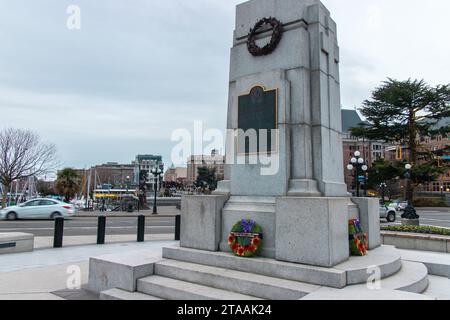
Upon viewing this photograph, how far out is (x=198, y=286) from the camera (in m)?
5.25

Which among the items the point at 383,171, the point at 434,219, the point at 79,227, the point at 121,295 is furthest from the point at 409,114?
the point at 121,295

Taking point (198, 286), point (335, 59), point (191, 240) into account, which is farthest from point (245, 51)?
point (198, 286)

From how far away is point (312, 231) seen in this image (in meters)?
5.13

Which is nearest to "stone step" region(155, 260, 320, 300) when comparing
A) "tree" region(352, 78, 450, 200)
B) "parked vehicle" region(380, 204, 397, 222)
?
"parked vehicle" region(380, 204, 397, 222)

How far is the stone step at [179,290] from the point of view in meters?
4.81

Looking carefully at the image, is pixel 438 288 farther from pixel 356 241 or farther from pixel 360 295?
pixel 360 295

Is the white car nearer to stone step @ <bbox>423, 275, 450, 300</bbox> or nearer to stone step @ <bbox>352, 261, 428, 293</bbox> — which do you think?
stone step @ <bbox>352, 261, 428, 293</bbox>

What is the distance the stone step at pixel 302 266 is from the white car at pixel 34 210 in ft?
63.0

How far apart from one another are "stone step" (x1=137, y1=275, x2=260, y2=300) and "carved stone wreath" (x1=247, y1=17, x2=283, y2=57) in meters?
5.06

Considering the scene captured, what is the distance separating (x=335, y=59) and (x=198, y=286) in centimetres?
605

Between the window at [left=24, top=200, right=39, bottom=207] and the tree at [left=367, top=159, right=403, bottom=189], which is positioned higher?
the tree at [left=367, top=159, right=403, bottom=189]

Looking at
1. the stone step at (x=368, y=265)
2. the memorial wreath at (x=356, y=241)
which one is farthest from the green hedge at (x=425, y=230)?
the memorial wreath at (x=356, y=241)

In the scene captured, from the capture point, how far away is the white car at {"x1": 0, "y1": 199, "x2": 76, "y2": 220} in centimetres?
2142

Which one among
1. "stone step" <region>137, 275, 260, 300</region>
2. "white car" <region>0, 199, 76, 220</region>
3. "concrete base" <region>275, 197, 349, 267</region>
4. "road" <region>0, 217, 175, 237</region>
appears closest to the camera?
"stone step" <region>137, 275, 260, 300</region>
